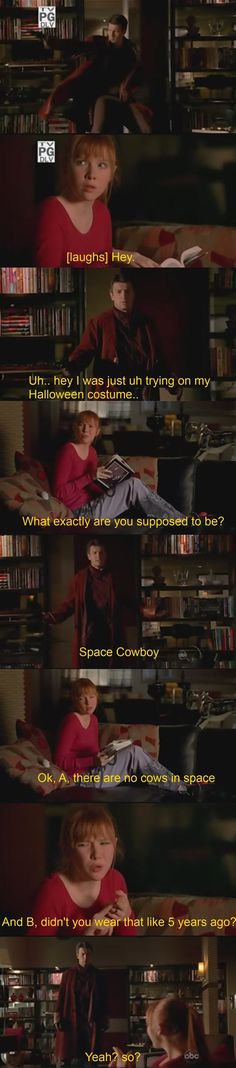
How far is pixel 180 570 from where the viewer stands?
6.93 feet

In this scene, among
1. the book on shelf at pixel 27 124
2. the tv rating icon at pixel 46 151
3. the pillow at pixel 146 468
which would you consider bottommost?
the pillow at pixel 146 468

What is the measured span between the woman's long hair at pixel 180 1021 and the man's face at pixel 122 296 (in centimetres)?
132

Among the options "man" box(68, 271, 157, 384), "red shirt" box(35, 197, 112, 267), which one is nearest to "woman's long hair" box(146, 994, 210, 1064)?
"man" box(68, 271, 157, 384)

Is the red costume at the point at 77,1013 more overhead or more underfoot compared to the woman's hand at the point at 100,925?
more underfoot

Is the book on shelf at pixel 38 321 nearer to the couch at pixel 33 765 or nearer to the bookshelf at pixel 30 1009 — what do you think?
the couch at pixel 33 765

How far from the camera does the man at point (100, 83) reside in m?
2.14

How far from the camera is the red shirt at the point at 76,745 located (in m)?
2.12

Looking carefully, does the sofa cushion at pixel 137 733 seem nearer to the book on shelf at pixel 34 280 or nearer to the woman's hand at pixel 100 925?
the woman's hand at pixel 100 925

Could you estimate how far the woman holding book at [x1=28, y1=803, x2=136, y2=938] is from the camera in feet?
6.97

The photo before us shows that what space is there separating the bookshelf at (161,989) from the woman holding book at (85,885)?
103 millimetres

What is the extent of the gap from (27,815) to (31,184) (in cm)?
122

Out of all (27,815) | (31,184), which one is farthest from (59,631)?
(31,184)

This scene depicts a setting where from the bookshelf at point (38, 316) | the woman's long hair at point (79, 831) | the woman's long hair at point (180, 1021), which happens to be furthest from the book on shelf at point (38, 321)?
the woman's long hair at point (180, 1021)

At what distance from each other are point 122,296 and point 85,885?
1.14 metres
